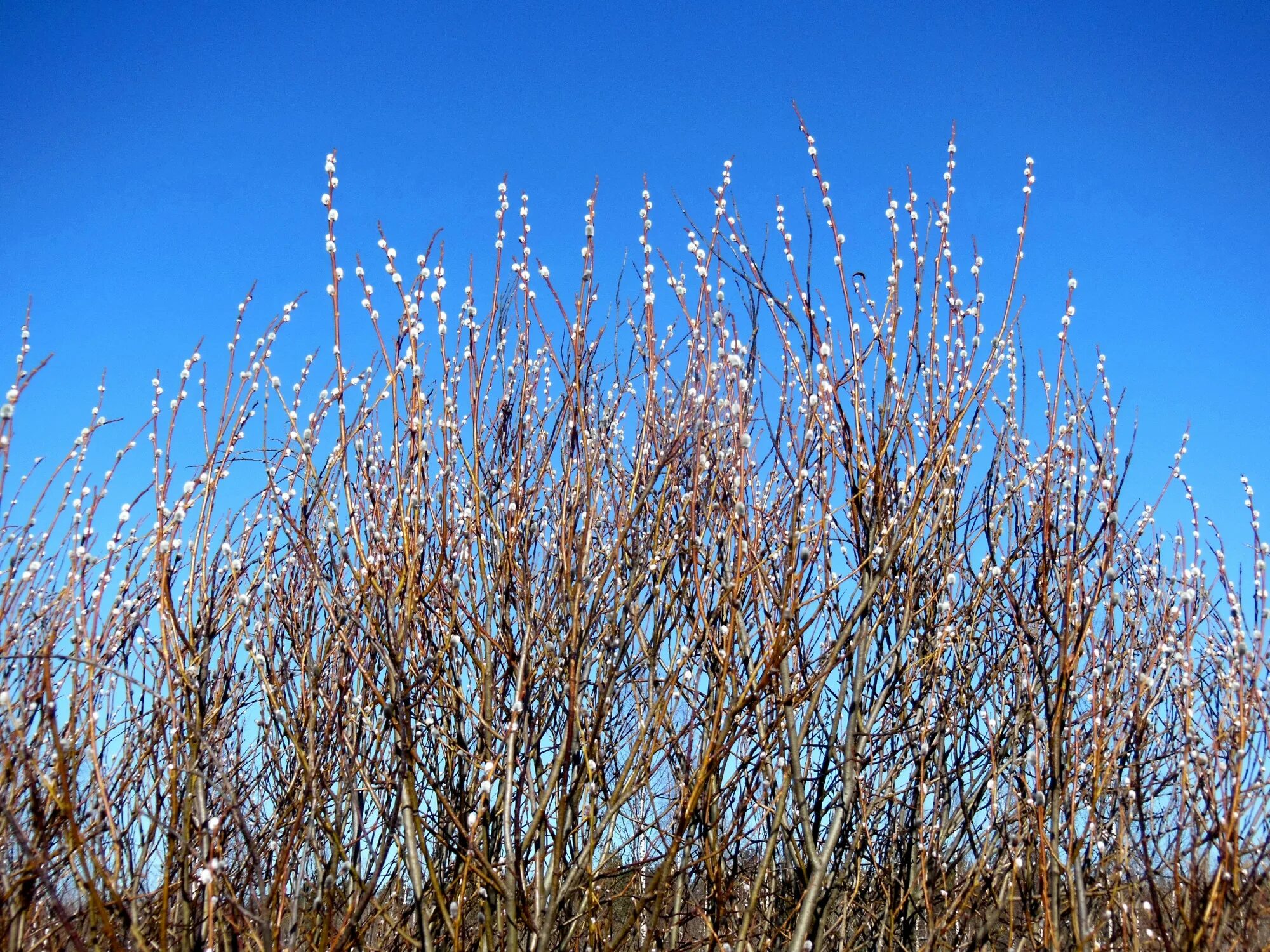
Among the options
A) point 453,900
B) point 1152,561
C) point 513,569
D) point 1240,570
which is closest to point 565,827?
point 453,900

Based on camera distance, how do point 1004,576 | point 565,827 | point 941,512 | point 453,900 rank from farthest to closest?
point 1004,576 < point 941,512 < point 453,900 < point 565,827

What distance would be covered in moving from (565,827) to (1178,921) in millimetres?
2029

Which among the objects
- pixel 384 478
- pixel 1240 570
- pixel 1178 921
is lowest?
pixel 1178 921

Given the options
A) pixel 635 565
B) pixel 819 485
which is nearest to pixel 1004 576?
pixel 819 485

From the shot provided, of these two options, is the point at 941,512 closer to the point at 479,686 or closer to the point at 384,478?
the point at 479,686

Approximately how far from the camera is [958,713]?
396 centimetres

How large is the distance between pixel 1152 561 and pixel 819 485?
2.18 meters

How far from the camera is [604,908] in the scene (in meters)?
3.40

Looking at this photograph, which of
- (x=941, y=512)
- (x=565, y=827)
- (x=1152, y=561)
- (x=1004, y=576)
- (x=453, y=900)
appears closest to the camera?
(x=565, y=827)

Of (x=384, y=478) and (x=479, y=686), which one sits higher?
(x=384, y=478)

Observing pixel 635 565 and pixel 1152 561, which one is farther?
pixel 1152 561

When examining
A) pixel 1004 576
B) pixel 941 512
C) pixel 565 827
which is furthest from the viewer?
pixel 1004 576

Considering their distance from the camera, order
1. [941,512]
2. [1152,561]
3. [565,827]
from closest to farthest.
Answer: [565,827] < [941,512] < [1152,561]

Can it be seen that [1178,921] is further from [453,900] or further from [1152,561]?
[453,900]
